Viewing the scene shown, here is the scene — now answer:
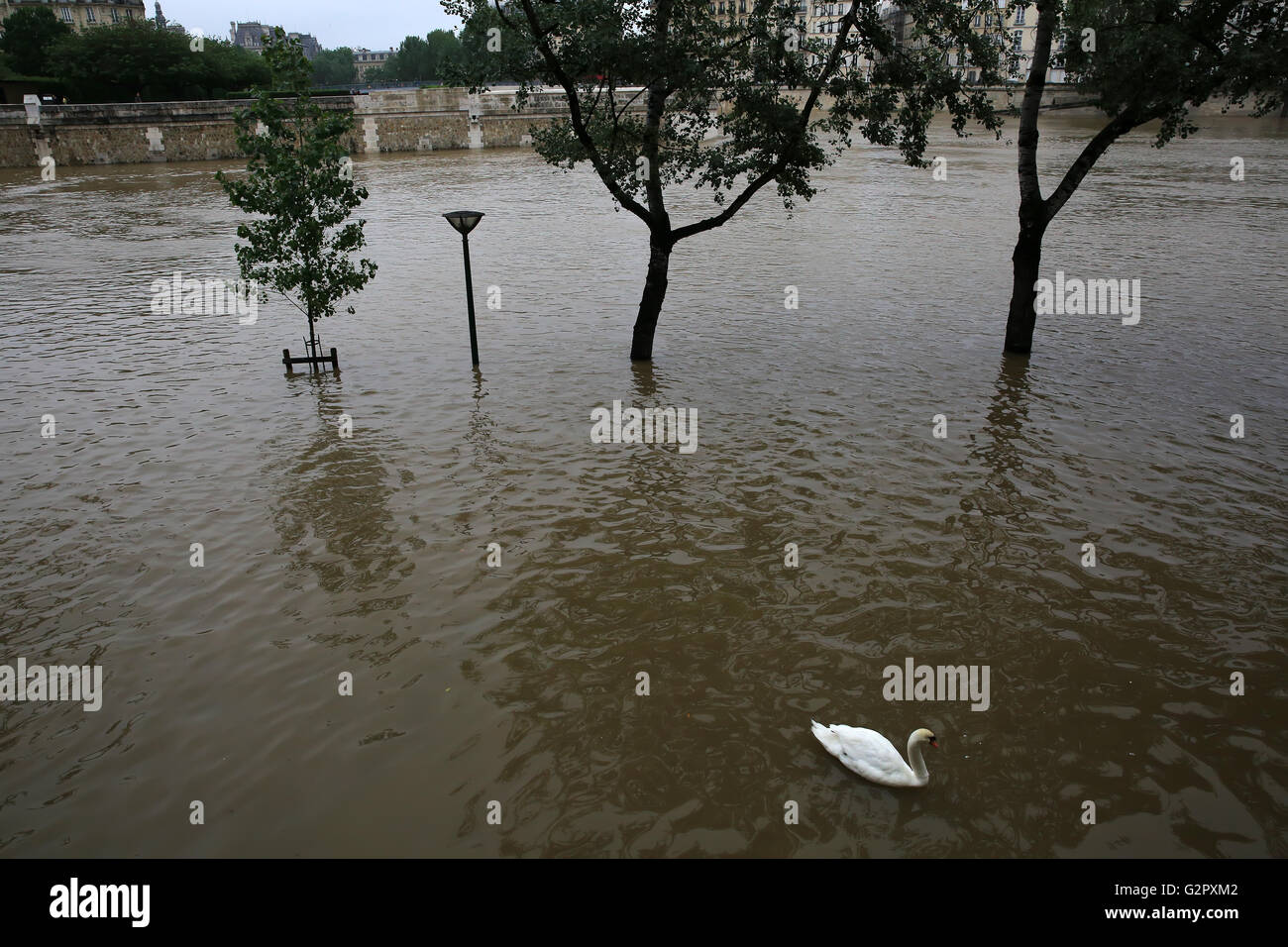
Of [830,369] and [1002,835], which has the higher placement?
[830,369]

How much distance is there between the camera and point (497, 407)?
12.4m

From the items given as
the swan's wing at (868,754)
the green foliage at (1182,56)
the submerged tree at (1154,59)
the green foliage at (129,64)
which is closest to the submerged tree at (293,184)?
the submerged tree at (1154,59)

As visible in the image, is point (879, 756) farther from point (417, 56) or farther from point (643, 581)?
point (417, 56)

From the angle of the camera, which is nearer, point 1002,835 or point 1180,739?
point 1002,835

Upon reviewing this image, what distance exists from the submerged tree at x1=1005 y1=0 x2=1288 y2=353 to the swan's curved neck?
31.5 ft

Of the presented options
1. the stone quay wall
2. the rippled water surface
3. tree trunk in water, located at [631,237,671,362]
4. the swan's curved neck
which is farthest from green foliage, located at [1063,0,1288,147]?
the stone quay wall

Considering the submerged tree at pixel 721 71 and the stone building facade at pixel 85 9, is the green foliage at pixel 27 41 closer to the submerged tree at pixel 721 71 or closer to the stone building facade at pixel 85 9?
the stone building facade at pixel 85 9

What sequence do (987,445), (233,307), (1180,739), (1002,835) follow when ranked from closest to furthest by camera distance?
1. (1002,835)
2. (1180,739)
3. (987,445)
4. (233,307)

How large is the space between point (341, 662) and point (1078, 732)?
5.52 m

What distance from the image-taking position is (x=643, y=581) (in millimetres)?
7922

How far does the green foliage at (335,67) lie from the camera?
16000 centimetres

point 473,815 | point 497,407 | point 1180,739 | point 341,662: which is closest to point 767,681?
point 473,815

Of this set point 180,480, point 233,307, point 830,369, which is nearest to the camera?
point 180,480
